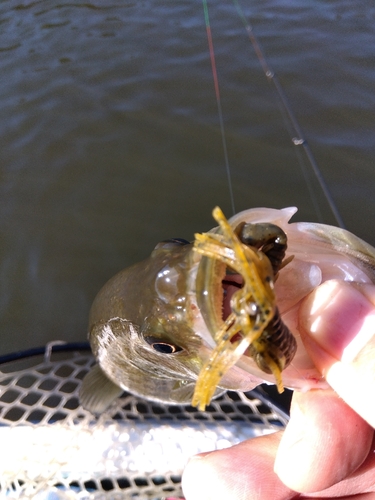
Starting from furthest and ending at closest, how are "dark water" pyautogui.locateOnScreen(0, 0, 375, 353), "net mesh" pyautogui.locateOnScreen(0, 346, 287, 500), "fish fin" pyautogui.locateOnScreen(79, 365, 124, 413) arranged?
1. "dark water" pyautogui.locateOnScreen(0, 0, 375, 353)
2. "fish fin" pyautogui.locateOnScreen(79, 365, 124, 413)
3. "net mesh" pyautogui.locateOnScreen(0, 346, 287, 500)

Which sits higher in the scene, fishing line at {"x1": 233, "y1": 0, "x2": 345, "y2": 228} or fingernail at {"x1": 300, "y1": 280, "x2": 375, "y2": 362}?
fingernail at {"x1": 300, "y1": 280, "x2": 375, "y2": 362}

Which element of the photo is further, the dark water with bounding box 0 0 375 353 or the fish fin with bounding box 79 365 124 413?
the dark water with bounding box 0 0 375 353

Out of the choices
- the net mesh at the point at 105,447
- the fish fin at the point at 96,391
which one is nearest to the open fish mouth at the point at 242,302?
the net mesh at the point at 105,447

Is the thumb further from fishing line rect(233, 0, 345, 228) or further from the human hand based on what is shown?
fishing line rect(233, 0, 345, 228)

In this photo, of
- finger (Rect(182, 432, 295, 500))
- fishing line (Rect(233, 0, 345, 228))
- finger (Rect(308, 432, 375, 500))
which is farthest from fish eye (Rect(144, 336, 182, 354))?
fishing line (Rect(233, 0, 345, 228))

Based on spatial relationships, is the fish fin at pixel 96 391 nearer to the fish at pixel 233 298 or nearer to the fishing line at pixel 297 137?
the fish at pixel 233 298

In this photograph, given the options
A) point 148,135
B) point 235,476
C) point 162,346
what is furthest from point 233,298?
point 148,135

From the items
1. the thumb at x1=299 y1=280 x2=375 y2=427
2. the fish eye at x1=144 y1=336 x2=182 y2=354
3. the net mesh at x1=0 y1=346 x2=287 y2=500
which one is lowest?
the net mesh at x1=0 y1=346 x2=287 y2=500

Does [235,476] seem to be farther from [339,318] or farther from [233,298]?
[233,298]

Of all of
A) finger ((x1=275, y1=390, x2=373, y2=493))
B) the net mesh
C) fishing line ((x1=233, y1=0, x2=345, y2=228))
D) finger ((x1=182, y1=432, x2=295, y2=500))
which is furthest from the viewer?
fishing line ((x1=233, y1=0, x2=345, y2=228))
